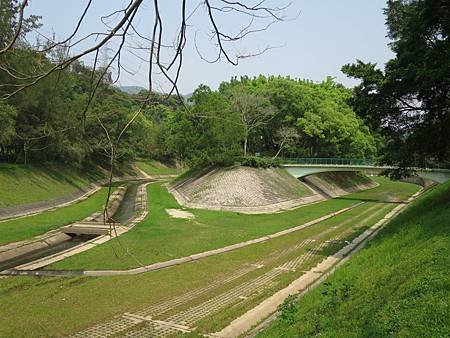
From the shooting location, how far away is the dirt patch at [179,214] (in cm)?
3084

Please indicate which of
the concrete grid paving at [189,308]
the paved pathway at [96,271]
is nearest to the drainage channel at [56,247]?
the paved pathway at [96,271]

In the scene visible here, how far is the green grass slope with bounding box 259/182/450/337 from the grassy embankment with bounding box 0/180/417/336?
9.82 ft

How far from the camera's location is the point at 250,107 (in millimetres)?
47188

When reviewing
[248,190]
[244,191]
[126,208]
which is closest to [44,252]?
[126,208]

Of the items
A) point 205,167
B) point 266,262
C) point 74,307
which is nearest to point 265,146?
point 205,167

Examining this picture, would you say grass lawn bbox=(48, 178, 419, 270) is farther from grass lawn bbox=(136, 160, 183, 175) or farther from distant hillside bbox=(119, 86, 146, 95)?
grass lawn bbox=(136, 160, 183, 175)

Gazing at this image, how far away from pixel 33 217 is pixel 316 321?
25.5 m

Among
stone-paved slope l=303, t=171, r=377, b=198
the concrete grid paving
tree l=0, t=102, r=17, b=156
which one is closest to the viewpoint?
the concrete grid paving

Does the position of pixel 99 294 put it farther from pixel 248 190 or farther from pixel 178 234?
pixel 248 190

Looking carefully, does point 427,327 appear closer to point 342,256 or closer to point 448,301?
point 448,301

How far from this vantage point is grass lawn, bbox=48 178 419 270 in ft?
57.9

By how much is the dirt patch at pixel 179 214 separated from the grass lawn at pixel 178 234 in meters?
0.50

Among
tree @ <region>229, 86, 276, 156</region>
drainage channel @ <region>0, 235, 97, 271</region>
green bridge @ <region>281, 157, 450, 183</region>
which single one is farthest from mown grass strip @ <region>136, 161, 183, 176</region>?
drainage channel @ <region>0, 235, 97, 271</region>

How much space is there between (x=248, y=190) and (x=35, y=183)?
1975cm
